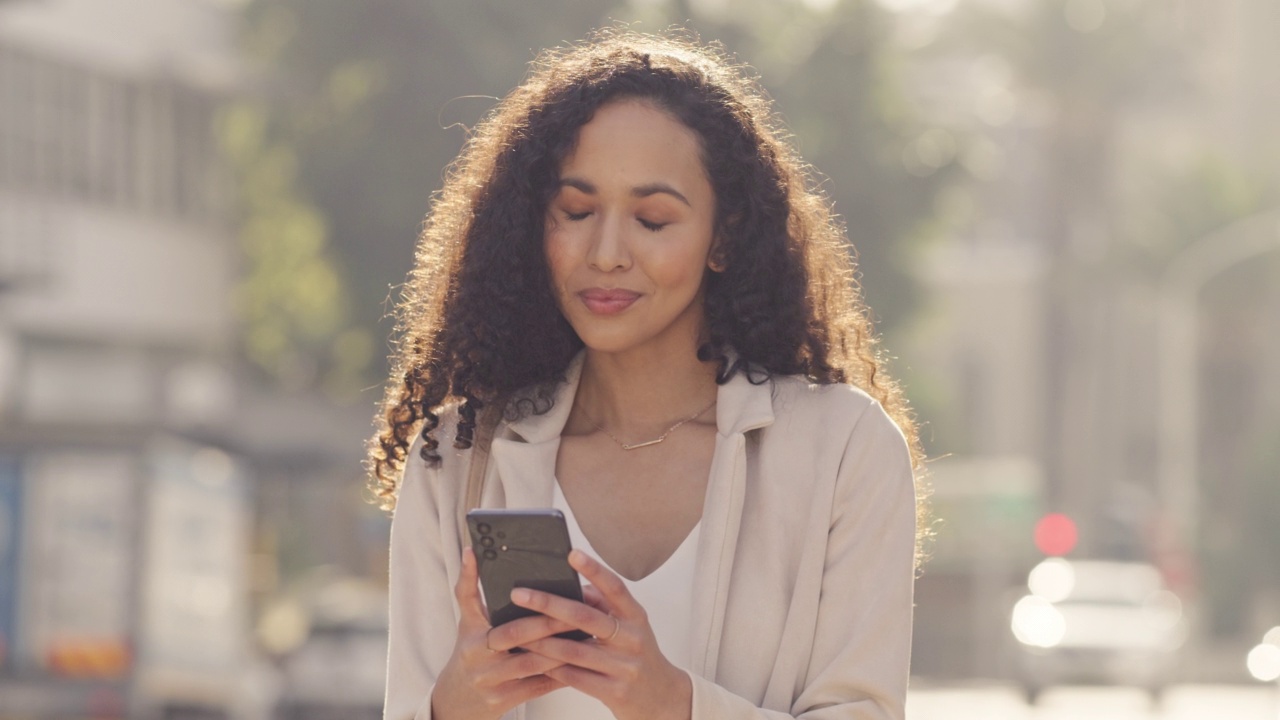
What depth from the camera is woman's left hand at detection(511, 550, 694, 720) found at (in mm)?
A: 2691

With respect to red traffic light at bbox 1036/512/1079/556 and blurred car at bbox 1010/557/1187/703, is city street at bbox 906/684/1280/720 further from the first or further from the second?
red traffic light at bbox 1036/512/1079/556

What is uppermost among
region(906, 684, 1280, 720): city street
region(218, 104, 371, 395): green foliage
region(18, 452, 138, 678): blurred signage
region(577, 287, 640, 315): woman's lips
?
region(218, 104, 371, 395): green foliage

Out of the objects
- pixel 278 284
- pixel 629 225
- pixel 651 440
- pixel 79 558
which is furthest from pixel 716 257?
pixel 278 284

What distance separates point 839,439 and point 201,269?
1323 inches

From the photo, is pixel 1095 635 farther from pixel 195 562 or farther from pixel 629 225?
pixel 629 225

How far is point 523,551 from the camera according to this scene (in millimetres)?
2697

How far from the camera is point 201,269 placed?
117ft

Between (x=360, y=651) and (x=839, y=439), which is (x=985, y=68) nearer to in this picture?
(x=360, y=651)

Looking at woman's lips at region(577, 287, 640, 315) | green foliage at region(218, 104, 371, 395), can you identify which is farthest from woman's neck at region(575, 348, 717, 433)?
green foliage at region(218, 104, 371, 395)

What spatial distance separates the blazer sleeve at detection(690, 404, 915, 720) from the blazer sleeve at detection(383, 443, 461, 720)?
492 millimetres

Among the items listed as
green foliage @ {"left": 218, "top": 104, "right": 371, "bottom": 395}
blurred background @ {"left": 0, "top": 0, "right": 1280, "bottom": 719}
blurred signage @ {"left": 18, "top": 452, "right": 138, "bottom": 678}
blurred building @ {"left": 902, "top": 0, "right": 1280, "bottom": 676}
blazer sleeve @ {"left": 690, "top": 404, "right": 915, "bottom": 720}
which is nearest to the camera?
blazer sleeve @ {"left": 690, "top": 404, "right": 915, "bottom": 720}

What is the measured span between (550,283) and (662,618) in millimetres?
534

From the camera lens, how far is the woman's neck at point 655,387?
3.22 metres

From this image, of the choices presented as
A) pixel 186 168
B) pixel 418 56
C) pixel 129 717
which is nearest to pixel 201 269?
pixel 186 168
